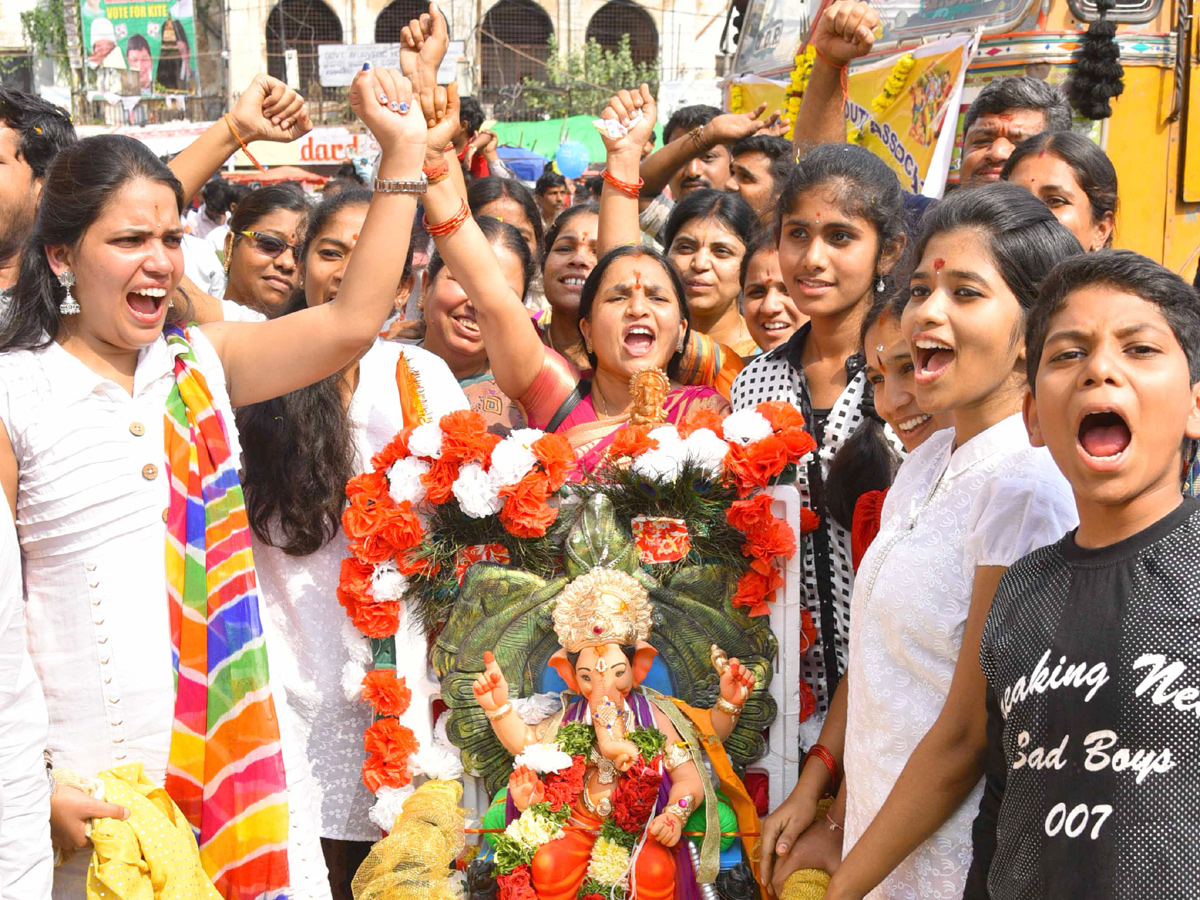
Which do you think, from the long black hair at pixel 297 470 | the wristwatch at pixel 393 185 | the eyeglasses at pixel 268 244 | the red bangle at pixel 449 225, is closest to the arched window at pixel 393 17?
the eyeglasses at pixel 268 244

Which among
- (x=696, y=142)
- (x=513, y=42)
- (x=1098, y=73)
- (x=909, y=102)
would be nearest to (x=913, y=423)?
(x=1098, y=73)

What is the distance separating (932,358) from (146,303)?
167 cm

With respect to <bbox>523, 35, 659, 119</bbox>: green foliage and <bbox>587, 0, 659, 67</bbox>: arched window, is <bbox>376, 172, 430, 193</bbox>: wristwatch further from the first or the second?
<bbox>587, 0, 659, 67</bbox>: arched window

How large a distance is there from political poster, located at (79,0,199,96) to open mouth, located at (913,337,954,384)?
106ft

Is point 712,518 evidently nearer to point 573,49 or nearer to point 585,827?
point 585,827

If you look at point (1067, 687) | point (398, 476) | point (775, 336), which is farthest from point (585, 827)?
point (775, 336)

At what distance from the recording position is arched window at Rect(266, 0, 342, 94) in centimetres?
3269

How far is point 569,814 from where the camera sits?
2.66 metres

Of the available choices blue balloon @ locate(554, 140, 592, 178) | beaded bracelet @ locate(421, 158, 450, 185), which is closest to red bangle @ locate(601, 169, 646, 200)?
beaded bracelet @ locate(421, 158, 450, 185)

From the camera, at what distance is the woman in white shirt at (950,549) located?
1.92 m

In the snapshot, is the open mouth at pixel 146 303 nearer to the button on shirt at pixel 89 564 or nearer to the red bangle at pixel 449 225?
the button on shirt at pixel 89 564

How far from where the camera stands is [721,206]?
4.36m

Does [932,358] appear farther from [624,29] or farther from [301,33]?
[624,29]

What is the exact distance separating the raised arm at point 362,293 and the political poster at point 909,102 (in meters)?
2.99
